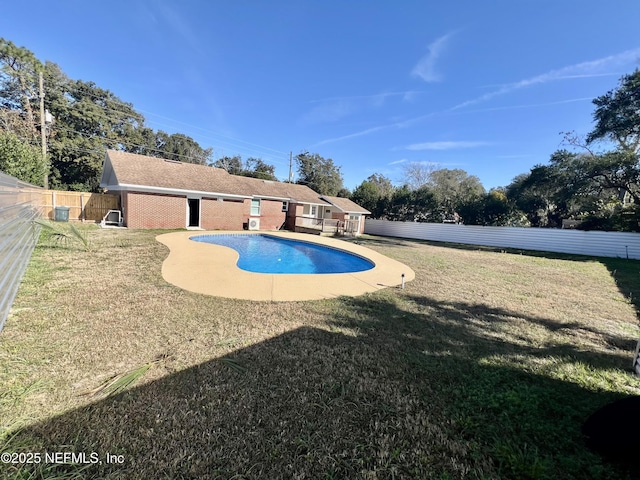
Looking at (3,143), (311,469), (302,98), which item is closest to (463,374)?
(311,469)

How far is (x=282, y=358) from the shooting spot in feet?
11.1

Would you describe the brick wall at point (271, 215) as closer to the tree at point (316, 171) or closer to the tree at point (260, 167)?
the tree at point (316, 171)

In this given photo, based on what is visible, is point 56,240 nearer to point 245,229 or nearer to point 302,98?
point 245,229

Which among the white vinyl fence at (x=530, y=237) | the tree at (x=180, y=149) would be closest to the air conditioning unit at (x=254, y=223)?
the white vinyl fence at (x=530, y=237)

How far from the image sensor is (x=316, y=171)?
136ft

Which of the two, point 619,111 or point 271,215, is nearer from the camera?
point 619,111

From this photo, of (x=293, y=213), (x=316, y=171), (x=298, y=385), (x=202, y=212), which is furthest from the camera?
(x=316, y=171)

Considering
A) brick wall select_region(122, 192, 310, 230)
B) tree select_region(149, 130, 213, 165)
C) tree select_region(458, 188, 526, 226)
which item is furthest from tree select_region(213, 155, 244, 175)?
tree select_region(458, 188, 526, 226)

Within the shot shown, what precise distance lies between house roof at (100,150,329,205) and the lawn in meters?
11.7

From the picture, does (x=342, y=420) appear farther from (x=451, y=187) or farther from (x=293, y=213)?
(x=451, y=187)

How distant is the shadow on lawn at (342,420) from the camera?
196 centimetres

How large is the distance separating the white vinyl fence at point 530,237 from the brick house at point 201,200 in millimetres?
5652

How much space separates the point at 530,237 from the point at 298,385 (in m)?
21.8

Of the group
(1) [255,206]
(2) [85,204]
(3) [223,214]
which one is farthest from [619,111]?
(2) [85,204]
